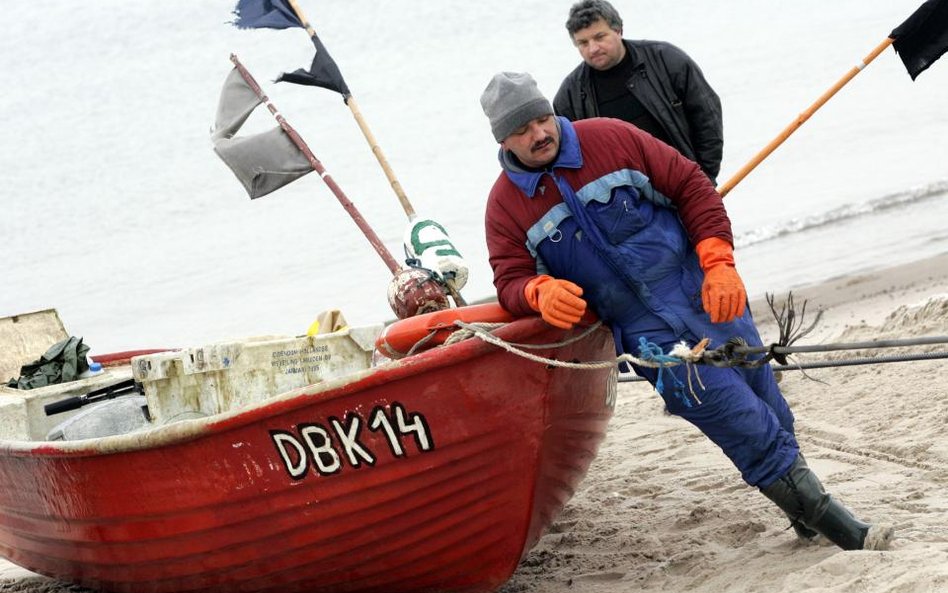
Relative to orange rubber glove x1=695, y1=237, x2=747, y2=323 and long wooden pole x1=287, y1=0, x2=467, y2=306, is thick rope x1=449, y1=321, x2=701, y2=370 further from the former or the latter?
long wooden pole x1=287, y1=0, x2=467, y2=306

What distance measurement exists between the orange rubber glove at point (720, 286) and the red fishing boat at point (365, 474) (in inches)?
22.6

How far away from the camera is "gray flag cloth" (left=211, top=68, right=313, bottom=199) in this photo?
678cm

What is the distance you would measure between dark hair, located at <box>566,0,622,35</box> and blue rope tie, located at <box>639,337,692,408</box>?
66.1 inches

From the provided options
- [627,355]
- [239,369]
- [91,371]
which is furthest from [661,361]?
[91,371]

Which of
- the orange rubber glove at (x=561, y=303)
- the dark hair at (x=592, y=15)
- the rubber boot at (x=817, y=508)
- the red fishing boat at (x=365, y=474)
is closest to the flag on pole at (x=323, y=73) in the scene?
the dark hair at (x=592, y=15)

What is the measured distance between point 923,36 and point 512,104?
2.26m

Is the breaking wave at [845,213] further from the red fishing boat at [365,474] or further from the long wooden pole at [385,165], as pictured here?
the red fishing boat at [365,474]

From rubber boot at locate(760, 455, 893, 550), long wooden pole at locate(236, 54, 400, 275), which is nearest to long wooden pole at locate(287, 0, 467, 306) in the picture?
long wooden pole at locate(236, 54, 400, 275)

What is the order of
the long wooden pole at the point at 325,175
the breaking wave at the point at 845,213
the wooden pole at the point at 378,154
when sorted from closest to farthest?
1. the wooden pole at the point at 378,154
2. the long wooden pole at the point at 325,175
3. the breaking wave at the point at 845,213

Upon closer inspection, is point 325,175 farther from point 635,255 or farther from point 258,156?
point 635,255

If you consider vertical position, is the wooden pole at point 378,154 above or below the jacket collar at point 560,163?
above

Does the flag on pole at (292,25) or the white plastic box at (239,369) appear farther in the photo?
the flag on pole at (292,25)

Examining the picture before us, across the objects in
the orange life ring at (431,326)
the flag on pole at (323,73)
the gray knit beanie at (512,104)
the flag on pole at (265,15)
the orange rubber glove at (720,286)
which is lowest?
the orange rubber glove at (720,286)

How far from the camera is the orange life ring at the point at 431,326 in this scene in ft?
14.5
